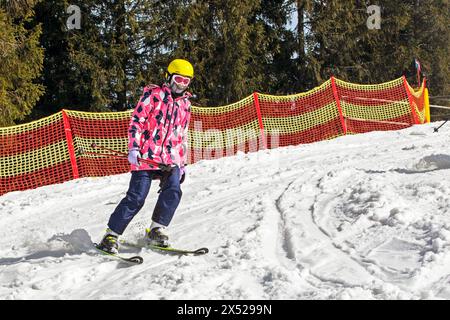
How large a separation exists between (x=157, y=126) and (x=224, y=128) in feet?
27.6

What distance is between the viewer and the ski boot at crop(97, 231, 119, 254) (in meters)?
5.75

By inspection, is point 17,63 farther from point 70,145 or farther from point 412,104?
point 412,104

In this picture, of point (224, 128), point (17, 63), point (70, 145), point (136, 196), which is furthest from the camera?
point (17, 63)

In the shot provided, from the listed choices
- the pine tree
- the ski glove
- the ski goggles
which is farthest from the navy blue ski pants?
the pine tree

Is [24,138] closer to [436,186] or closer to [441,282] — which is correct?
[436,186]

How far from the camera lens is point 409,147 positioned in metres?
10.8

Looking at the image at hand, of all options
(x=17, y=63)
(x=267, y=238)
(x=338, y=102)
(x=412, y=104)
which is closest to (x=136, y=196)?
(x=267, y=238)

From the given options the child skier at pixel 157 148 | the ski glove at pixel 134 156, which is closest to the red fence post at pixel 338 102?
the child skier at pixel 157 148

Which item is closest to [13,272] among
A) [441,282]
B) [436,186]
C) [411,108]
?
[441,282]

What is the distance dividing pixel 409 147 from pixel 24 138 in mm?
7154

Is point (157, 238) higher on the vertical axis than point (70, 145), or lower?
lower

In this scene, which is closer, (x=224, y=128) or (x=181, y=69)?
(x=181, y=69)

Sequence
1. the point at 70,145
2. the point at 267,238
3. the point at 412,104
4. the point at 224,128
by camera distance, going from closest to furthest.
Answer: the point at 267,238 → the point at 70,145 → the point at 224,128 → the point at 412,104

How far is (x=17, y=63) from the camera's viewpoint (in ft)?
55.0
